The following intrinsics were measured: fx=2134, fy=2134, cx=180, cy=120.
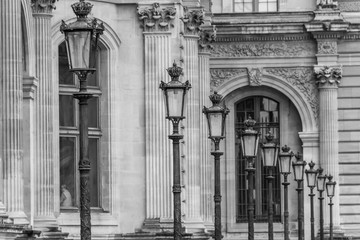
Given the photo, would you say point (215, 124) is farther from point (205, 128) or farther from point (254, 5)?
point (254, 5)

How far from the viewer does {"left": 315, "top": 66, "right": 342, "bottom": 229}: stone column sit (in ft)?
263

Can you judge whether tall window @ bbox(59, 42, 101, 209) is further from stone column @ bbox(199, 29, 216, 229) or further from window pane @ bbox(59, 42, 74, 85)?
stone column @ bbox(199, 29, 216, 229)

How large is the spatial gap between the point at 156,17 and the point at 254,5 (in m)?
22.0

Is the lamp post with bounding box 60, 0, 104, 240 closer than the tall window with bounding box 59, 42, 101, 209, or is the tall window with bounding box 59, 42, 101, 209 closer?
the lamp post with bounding box 60, 0, 104, 240

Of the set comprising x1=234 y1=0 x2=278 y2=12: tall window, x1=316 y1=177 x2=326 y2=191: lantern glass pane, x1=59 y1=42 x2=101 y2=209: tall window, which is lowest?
x1=316 y1=177 x2=326 y2=191: lantern glass pane

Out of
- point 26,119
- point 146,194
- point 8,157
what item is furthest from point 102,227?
point 8,157

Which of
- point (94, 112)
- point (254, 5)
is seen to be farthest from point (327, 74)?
point (94, 112)

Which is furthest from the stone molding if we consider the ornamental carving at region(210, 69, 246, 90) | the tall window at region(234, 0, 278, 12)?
the tall window at region(234, 0, 278, 12)

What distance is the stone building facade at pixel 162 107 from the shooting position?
52.7 metres

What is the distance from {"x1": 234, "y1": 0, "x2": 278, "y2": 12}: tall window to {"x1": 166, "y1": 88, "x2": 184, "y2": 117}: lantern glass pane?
119ft

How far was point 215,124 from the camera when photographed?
49656 millimetres

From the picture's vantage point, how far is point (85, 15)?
3762 centimetres

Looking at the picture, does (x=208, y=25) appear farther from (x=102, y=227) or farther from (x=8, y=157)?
(x=8, y=157)

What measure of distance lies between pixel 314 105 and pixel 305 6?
13.0 feet
